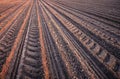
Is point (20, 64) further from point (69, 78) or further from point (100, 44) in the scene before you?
point (100, 44)

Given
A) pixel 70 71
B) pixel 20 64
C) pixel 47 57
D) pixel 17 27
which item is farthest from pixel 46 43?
pixel 17 27

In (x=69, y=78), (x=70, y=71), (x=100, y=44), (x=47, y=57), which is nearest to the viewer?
(x=69, y=78)

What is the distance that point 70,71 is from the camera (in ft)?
15.0

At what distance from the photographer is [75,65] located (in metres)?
4.85

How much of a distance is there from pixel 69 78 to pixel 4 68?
2.02m

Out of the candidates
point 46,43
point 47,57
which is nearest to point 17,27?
point 46,43

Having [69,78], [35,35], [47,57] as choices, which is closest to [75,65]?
[69,78]

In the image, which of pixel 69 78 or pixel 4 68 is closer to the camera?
pixel 69 78

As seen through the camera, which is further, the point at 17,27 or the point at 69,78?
the point at 17,27

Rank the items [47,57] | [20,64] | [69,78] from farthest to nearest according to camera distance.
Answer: [47,57]
[20,64]
[69,78]

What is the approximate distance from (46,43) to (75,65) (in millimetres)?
2050

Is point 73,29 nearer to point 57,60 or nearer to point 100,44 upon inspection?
point 100,44

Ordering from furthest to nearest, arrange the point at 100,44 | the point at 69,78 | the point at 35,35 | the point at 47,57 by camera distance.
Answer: the point at 35,35 → the point at 100,44 → the point at 47,57 → the point at 69,78

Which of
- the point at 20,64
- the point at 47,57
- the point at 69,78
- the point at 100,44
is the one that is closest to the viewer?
the point at 69,78
